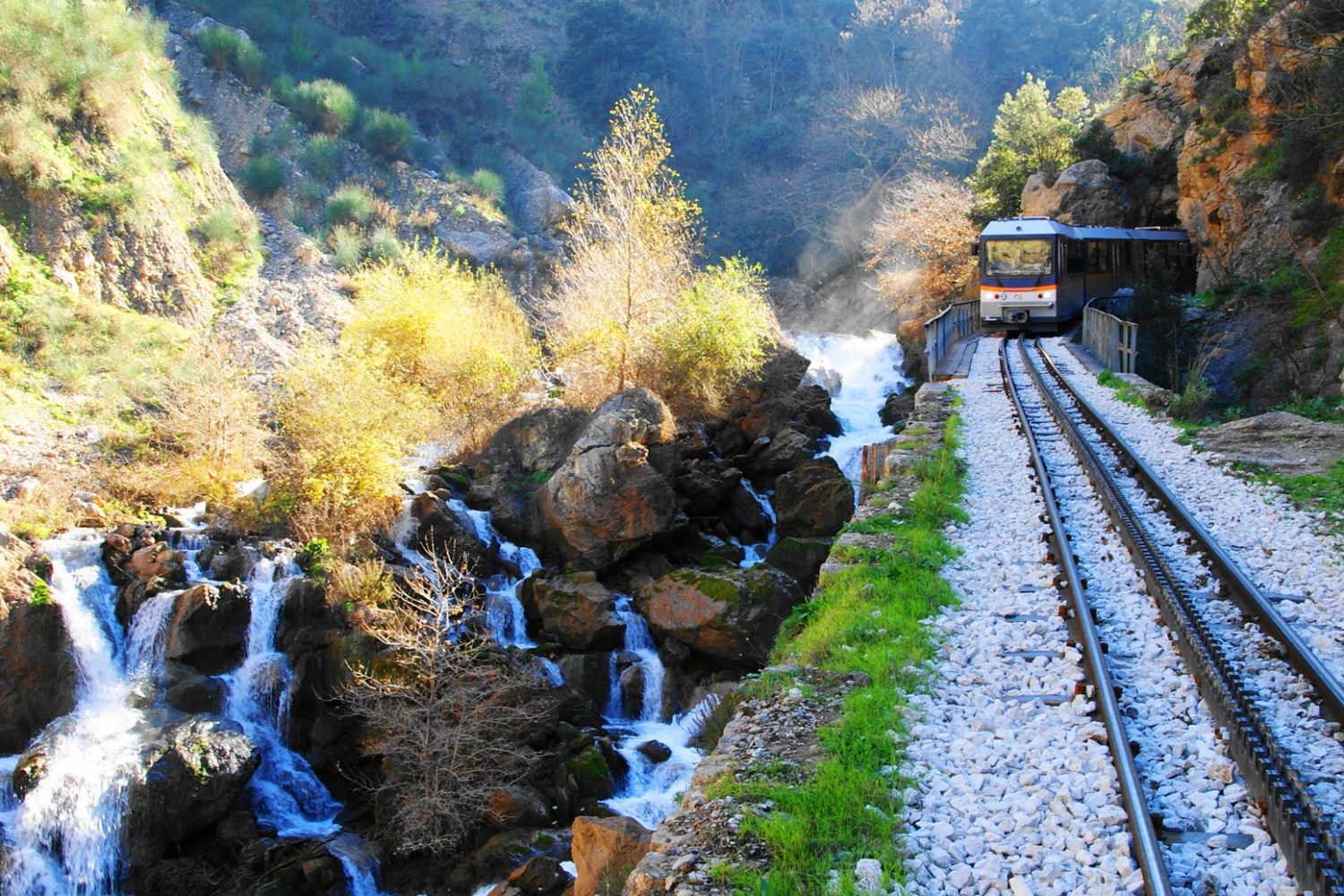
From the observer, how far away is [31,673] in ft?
45.4

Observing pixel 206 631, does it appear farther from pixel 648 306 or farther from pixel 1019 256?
pixel 1019 256

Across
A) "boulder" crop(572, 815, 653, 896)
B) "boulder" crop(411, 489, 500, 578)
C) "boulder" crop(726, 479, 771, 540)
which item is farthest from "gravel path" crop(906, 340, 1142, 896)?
"boulder" crop(411, 489, 500, 578)

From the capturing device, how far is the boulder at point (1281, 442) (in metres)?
11.8

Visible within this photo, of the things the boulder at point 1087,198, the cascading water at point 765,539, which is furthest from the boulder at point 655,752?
the boulder at point 1087,198

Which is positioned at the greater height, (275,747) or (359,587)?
(359,587)

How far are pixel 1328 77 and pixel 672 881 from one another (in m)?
23.1

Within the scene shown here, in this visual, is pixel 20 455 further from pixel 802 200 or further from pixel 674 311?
pixel 802 200

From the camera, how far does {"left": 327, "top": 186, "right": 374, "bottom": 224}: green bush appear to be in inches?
1523

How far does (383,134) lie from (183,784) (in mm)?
37183

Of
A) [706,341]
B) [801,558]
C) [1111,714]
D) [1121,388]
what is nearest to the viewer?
[1111,714]

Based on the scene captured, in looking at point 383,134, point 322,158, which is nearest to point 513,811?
point 322,158

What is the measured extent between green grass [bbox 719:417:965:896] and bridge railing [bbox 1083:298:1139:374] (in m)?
10.6

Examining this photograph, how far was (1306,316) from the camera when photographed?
20.9 meters

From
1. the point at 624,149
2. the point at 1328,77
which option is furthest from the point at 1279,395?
the point at 624,149
